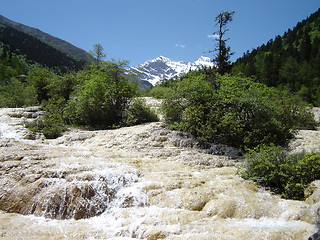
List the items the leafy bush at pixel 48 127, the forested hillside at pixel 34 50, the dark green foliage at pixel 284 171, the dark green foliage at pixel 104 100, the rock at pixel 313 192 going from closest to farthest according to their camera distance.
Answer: the rock at pixel 313 192 → the dark green foliage at pixel 284 171 → the leafy bush at pixel 48 127 → the dark green foliage at pixel 104 100 → the forested hillside at pixel 34 50

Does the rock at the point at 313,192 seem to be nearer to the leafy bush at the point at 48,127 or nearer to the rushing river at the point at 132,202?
the rushing river at the point at 132,202

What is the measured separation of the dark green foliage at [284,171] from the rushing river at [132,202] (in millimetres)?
407

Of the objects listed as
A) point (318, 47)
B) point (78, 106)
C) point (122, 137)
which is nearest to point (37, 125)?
point (78, 106)

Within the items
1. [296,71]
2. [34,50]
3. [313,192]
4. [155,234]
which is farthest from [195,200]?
[34,50]

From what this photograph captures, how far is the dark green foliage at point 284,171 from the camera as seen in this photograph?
19.0 feet

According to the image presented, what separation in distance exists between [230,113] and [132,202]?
7.30m

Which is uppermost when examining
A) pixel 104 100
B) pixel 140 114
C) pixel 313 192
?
pixel 104 100

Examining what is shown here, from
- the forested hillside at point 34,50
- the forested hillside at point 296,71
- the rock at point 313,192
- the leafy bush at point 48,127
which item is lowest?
the rock at point 313,192

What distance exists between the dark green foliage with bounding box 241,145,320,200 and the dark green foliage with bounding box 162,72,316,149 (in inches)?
129

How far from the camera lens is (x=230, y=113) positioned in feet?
35.8

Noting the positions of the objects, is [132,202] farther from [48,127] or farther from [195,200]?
[48,127]

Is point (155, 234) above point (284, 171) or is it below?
below

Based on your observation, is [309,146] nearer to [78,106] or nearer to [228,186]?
[228,186]

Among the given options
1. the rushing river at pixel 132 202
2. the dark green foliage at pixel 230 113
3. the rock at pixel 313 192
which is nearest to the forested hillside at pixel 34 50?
the dark green foliage at pixel 230 113
